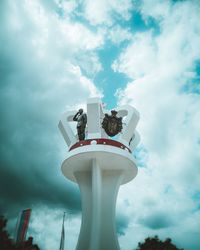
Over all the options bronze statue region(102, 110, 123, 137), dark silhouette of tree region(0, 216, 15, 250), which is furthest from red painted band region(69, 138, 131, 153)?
dark silhouette of tree region(0, 216, 15, 250)

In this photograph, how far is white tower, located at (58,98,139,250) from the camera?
22.2 m

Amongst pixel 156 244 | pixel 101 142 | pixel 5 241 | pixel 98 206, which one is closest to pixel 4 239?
pixel 5 241

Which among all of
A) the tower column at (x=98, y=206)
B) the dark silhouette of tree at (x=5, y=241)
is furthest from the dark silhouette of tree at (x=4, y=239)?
the tower column at (x=98, y=206)

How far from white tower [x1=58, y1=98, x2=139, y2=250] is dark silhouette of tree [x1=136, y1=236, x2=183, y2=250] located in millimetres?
15509

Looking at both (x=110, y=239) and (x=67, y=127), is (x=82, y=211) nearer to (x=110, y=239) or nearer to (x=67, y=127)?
(x=110, y=239)

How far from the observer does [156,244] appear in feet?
123

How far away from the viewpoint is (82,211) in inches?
947

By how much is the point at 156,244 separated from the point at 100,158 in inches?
813

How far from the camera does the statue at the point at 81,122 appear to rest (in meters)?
26.4

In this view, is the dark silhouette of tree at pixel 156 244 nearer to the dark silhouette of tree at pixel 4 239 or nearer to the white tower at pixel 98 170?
the white tower at pixel 98 170

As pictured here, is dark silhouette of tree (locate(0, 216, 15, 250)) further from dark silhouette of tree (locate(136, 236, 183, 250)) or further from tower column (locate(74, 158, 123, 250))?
dark silhouette of tree (locate(136, 236, 183, 250))

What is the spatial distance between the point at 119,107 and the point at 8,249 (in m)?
16.1

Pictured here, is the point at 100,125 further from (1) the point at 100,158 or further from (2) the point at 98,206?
(2) the point at 98,206

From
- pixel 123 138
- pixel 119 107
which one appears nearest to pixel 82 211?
pixel 123 138
